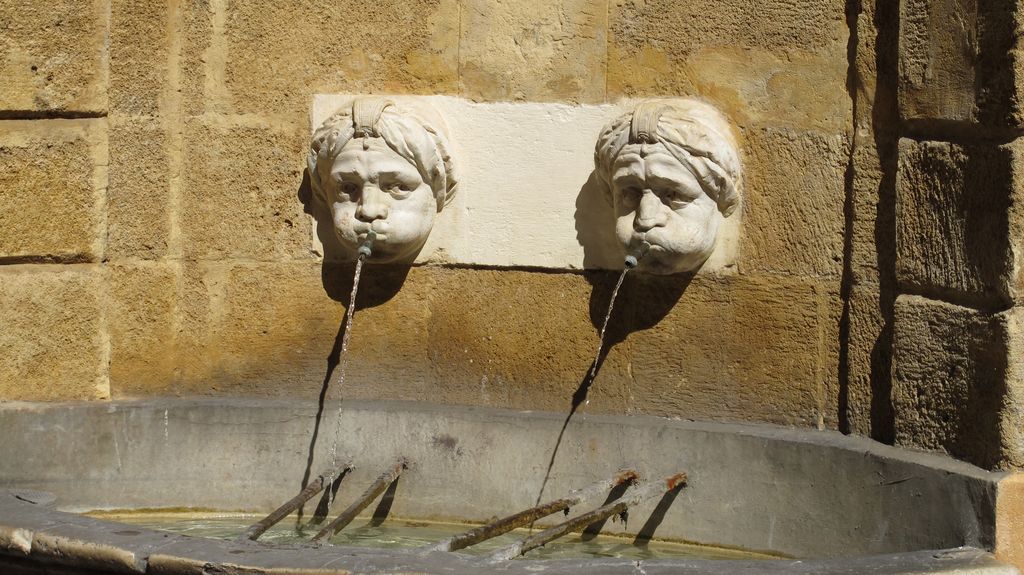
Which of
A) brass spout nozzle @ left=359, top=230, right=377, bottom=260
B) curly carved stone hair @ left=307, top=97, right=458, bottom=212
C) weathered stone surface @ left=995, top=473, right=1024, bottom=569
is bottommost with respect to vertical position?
weathered stone surface @ left=995, top=473, right=1024, bottom=569

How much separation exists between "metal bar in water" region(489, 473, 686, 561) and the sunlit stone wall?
0.99ft

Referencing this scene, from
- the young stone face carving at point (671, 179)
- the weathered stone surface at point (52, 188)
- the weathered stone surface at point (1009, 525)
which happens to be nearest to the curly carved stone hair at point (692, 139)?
the young stone face carving at point (671, 179)

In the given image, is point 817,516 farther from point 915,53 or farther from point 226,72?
point 226,72

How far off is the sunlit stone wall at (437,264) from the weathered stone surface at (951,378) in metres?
0.01

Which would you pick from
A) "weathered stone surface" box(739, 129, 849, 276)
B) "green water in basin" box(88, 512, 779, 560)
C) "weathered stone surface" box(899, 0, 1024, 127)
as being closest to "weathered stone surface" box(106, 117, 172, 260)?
"green water in basin" box(88, 512, 779, 560)

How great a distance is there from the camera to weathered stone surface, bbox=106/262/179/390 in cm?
427

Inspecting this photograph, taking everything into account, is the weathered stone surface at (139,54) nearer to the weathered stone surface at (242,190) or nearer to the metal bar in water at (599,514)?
the weathered stone surface at (242,190)

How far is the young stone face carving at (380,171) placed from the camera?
4082 mm

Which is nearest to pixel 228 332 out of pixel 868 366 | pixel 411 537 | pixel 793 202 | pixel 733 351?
pixel 411 537

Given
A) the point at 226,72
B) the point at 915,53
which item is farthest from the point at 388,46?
the point at 915,53

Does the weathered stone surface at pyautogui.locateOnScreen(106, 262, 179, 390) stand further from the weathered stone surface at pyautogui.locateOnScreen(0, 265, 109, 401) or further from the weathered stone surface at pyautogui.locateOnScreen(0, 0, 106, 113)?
the weathered stone surface at pyautogui.locateOnScreen(0, 0, 106, 113)

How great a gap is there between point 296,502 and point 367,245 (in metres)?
0.76

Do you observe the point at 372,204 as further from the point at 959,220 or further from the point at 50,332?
the point at 959,220

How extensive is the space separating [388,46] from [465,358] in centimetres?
93
